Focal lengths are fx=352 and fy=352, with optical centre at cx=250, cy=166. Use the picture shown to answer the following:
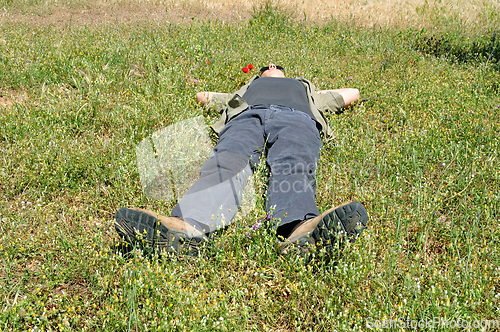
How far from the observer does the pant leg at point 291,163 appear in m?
2.88

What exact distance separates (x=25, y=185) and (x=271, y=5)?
8.07 meters

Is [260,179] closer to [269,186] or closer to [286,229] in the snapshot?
[269,186]

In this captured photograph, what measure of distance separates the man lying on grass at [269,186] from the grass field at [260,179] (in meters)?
Result: 0.16

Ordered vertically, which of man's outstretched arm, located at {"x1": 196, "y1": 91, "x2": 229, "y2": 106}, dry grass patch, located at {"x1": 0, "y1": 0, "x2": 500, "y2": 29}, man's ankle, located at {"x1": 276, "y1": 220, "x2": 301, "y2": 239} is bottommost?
man's ankle, located at {"x1": 276, "y1": 220, "x2": 301, "y2": 239}

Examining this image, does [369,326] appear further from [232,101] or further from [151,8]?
[151,8]

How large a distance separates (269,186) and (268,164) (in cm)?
35

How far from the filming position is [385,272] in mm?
2553

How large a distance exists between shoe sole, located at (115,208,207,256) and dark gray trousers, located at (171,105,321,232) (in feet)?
0.74

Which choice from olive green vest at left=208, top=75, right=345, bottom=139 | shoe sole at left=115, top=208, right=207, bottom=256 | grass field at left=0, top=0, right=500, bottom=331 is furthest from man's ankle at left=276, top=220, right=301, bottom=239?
olive green vest at left=208, top=75, right=345, bottom=139

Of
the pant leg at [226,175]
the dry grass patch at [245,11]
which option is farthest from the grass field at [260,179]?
the dry grass patch at [245,11]

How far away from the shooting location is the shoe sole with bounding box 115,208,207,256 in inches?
98.7

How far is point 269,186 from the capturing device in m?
3.20

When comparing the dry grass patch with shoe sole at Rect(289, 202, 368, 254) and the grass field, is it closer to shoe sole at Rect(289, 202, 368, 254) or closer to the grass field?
the grass field

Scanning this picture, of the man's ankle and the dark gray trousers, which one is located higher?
the dark gray trousers
